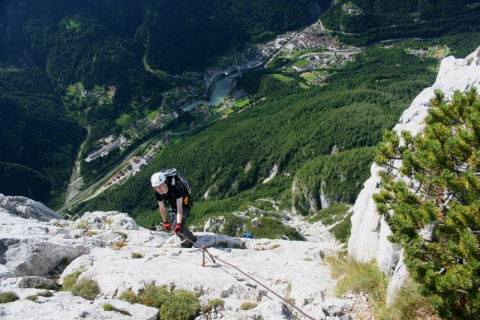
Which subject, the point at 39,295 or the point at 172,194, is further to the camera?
the point at 172,194

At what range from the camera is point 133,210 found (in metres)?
158

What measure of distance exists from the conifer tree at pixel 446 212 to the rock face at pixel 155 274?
4.33 m

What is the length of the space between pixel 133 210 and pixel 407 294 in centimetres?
16046

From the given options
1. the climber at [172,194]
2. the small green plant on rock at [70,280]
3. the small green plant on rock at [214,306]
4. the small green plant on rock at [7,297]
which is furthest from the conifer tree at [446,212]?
the small green plant on rock at [7,297]

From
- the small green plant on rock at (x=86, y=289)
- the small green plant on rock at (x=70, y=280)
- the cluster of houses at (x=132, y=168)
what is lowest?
the cluster of houses at (x=132, y=168)

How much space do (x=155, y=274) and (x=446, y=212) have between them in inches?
440

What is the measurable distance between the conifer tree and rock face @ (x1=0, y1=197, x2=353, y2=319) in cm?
433

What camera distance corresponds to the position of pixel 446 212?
8.63 metres

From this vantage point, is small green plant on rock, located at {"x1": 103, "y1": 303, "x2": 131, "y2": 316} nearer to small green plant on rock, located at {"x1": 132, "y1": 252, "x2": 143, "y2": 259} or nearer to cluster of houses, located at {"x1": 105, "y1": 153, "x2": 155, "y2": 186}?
small green plant on rock, located at {"x1": 132, "y1": 252, "x2": 143, "y2": 259}

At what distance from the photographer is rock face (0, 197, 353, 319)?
37.8 feet

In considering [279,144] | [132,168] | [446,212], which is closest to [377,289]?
[446,212]

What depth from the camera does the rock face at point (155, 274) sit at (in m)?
11.5

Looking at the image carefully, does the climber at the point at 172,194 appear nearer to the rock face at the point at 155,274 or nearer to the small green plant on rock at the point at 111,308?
the rock face at the point at 155,274

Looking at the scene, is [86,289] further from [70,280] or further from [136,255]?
[136,255]
